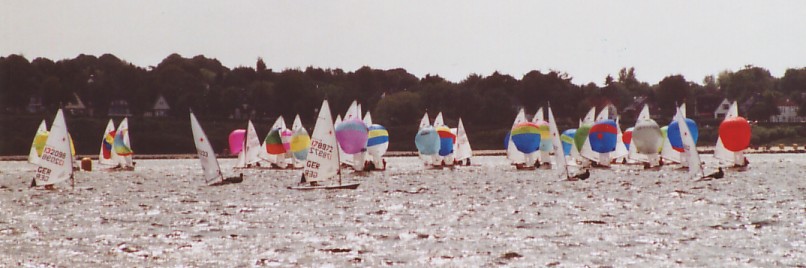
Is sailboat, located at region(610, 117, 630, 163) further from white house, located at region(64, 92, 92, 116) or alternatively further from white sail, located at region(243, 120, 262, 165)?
white house, located at region(64, 92, 92, 116)

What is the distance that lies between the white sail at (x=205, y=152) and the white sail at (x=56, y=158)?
21.6 feet

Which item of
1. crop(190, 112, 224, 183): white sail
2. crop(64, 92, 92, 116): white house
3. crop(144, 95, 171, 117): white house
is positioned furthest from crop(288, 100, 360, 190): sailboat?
crop(64, 92, 92, 116): white house

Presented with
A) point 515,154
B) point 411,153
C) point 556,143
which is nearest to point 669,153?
point 515,154

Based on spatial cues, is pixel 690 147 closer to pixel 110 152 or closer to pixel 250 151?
pixel 250 151

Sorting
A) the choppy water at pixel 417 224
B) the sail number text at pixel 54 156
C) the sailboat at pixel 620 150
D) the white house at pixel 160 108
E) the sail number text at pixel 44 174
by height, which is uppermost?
the white house at pixel 160 108

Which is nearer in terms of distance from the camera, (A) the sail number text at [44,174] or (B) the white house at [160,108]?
(A) the sail number text at [44,174]

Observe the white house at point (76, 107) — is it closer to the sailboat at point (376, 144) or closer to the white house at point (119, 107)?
the white house at point (119, 107)

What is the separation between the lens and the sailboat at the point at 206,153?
5959 cm

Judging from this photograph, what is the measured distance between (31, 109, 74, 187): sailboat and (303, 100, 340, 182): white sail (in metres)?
13.2

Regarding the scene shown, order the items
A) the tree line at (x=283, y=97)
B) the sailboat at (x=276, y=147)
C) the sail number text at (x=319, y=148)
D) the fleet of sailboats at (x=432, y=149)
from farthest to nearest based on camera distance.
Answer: the tree line at (x=283, y=97)
the sailboat at (x=276, y=147)
the fleet of sailboats at (x=432, y=149)
the sail number text at (x=319, y=148)

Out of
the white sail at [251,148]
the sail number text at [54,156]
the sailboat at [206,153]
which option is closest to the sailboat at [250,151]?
the white sail at [251,148]

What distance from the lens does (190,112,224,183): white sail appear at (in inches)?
2346

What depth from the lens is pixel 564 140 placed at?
92062mm

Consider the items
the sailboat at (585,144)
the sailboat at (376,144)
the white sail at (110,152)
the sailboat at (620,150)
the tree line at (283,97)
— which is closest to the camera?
the sailboat at (376,144)
